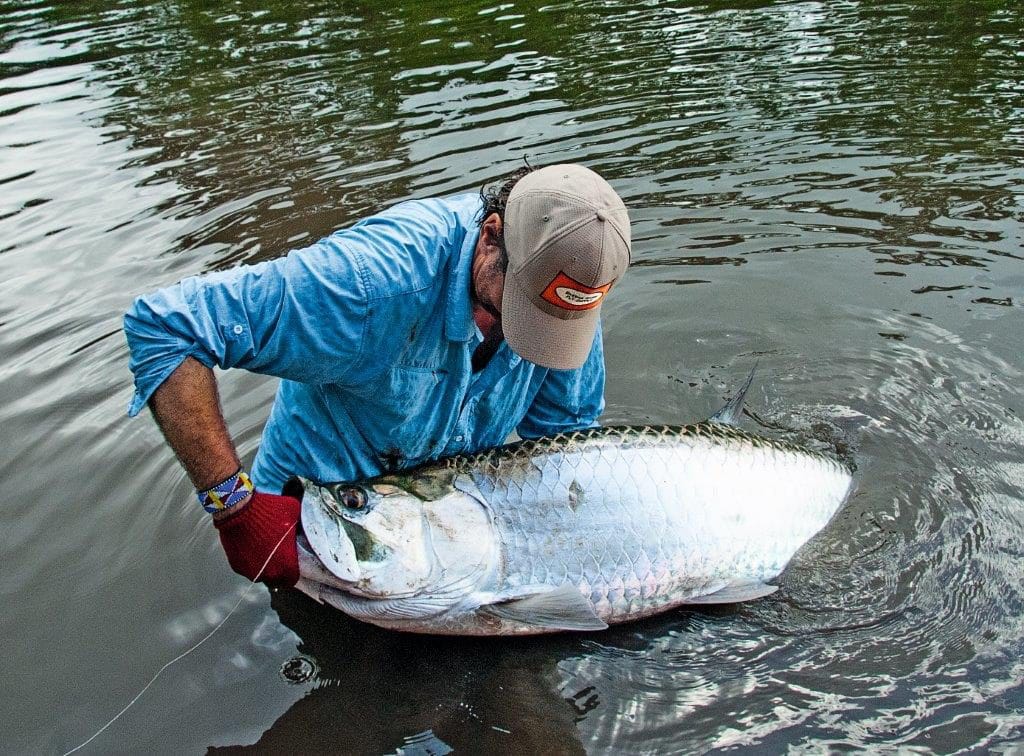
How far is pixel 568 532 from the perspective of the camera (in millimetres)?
3008

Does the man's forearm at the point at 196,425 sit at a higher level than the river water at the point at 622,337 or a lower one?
higher

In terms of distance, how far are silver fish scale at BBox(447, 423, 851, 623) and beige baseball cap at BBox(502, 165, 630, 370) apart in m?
0.47

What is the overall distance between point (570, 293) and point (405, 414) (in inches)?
29.2

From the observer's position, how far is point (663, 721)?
114 inches

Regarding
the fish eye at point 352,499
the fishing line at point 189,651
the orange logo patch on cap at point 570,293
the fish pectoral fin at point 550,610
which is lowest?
the fishing line at point 189,651

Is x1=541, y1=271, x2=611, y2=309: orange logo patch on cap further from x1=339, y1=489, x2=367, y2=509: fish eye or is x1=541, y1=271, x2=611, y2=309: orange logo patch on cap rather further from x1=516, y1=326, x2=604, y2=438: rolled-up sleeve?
x1=339, y1=489, x2=367, y2=509: fish eye

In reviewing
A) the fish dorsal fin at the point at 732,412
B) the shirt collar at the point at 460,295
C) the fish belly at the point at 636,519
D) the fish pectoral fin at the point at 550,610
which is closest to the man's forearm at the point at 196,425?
the shirt collar at the point at 460,295

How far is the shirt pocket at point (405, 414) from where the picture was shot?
9.62 feet

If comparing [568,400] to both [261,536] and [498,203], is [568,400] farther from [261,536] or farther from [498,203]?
[261,536]

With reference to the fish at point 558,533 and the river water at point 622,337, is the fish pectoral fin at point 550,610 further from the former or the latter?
the river water at point 622,337

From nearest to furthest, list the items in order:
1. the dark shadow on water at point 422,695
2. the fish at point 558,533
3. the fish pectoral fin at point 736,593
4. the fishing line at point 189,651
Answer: the fishing line at point 189,651
the fish at point 558,533
the dark shadow on water at point 422,695
the fish pectoral fin at point 736,593

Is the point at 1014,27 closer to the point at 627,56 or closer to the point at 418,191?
the point at 627,56

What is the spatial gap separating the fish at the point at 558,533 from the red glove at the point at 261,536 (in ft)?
0.21

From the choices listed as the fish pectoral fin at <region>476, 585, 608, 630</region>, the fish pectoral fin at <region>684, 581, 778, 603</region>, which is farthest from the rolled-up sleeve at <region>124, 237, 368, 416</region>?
the fish pectoral fin at <region>684, 581, 778, 603</region>
